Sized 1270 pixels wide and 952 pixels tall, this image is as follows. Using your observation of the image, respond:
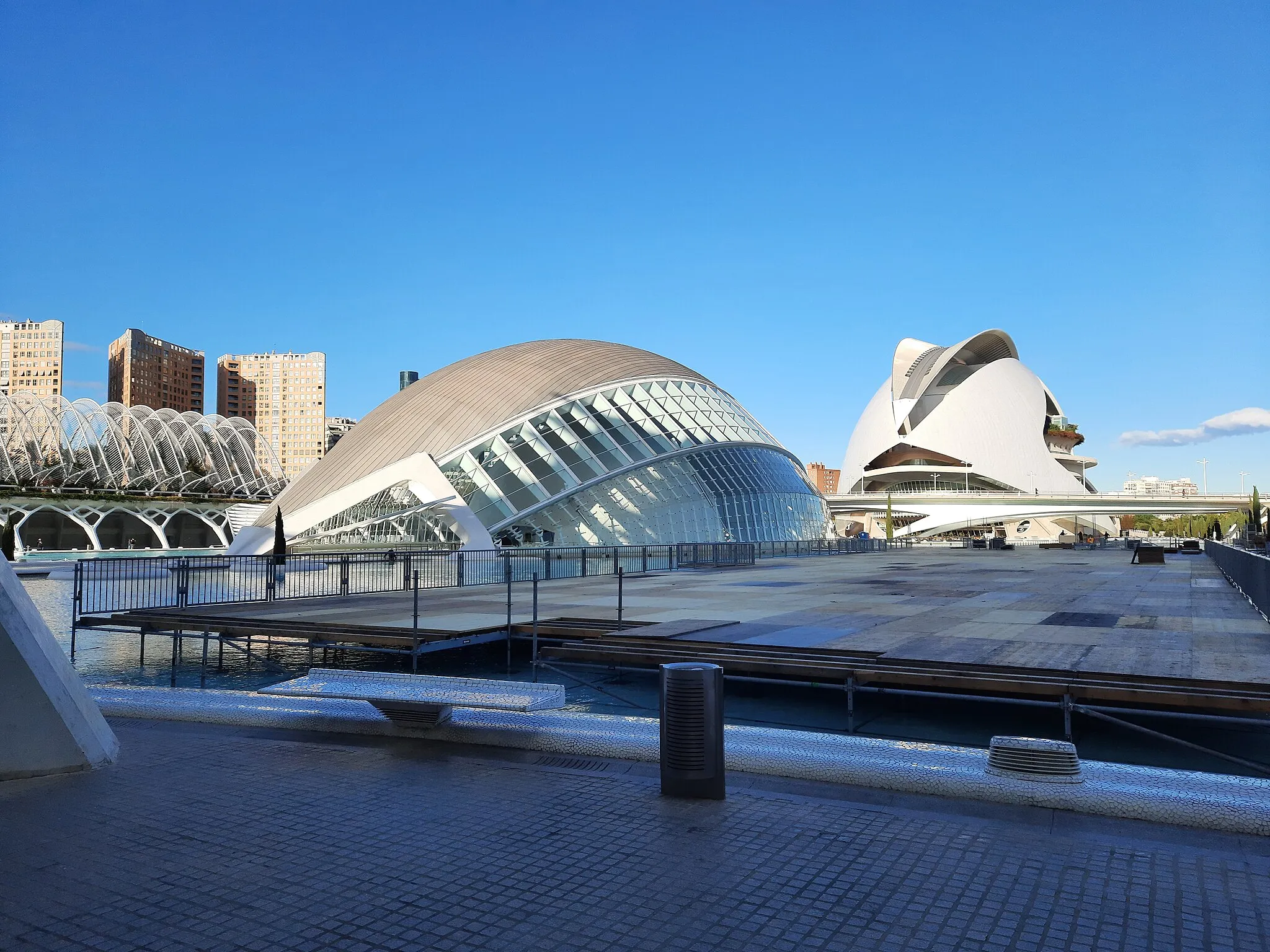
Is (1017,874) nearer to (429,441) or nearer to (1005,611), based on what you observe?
(1005,611)

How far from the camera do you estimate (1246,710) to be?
7566 millimetres

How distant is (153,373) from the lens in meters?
148

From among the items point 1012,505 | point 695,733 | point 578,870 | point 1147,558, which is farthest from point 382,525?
point 1012,505

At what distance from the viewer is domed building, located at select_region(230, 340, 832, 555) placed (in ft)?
110

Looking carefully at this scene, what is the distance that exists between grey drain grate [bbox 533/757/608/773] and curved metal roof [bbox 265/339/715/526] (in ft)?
96.5

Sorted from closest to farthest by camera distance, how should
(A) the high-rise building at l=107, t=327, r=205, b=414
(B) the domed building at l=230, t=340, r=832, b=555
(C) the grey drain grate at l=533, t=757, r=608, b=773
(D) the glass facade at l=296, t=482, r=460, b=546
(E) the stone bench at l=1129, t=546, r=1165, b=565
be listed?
(C) the grey drain grate at l=533, t=757, r=608, b=773 → (D) the glass facade at l=296, t=482, r=460, b=546 → (B) the domed building at l=230, t=340, r=832, b=555 → (E) the stone bench at l=1129, t=546, r=1165, b=565 → (A) the high-rise building at l=107, t=327, r=205, b=414

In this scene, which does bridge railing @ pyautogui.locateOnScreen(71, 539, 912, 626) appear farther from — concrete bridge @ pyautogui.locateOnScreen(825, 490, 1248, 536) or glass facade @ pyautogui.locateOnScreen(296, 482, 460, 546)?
concrete bridge @ pyautogui.locateOnScreen(825, 490, 1248, 536)

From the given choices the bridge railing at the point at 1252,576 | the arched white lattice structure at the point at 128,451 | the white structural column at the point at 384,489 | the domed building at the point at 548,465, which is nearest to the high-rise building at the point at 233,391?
the arched white lattice structure at the point at 128,451

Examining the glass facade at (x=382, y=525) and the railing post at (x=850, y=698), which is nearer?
the railing post at (x=850, y=698)

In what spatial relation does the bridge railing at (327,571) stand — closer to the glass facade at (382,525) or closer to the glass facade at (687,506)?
the glass facade at (382,525)

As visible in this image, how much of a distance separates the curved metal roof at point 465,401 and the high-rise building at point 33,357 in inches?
4464

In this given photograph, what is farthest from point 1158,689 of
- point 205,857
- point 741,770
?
point 205,857

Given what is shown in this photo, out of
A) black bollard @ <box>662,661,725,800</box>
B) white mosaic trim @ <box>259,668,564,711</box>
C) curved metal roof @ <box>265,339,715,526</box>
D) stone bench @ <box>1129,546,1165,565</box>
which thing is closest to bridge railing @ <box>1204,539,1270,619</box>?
black bollard @ <box>662,661,725,800</box>

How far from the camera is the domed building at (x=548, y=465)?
33.6 m
